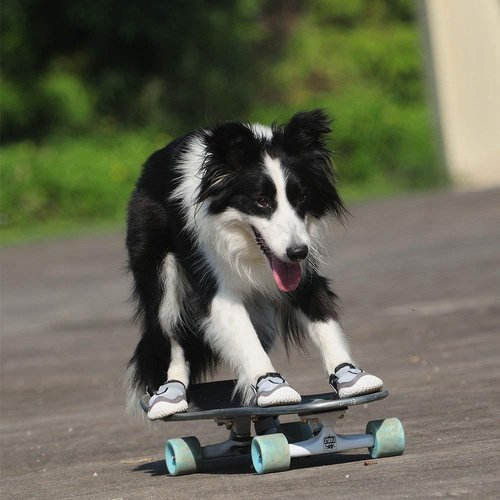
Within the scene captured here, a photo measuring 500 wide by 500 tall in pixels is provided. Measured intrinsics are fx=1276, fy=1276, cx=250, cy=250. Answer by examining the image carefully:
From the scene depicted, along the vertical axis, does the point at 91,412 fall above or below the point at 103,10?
below

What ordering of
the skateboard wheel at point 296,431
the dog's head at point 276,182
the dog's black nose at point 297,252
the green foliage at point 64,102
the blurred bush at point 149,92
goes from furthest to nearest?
the green foliage at point 64,102, the blurred bush at point 149,92, the skateboard wheel at point 296,431, the dog's head at point 276,182, the dog's black nose at point 297,252

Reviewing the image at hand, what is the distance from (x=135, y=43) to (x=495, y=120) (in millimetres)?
9358

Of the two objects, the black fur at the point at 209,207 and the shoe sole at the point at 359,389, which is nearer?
the shoe sole at the point at 359,389

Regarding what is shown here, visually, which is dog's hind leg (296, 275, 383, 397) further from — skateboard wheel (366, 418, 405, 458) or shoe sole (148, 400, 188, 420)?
shoe sole (148, 400, 188, 420)

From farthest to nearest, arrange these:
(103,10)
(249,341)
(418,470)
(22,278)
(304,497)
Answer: (103,10) < (22,278) < (249,341) < (418,470) < (304,497)

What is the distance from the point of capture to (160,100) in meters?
31.9

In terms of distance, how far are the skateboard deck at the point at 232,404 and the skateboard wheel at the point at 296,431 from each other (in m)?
0.37

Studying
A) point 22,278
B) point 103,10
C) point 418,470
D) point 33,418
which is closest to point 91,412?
point 33,418

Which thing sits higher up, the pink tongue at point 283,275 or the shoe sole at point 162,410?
the pink tongue at point 283,275

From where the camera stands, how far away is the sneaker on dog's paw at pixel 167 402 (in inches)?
256

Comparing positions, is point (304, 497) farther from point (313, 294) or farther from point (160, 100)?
point (160, 100)

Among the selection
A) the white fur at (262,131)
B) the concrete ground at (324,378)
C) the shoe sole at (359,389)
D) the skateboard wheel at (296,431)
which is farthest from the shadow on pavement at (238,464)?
the white fur at (262,131)

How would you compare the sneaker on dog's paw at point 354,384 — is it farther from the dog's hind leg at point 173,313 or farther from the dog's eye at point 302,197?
the dog's hind leg at point 173,313

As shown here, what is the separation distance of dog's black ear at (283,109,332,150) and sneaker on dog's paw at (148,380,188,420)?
55.4 inches
